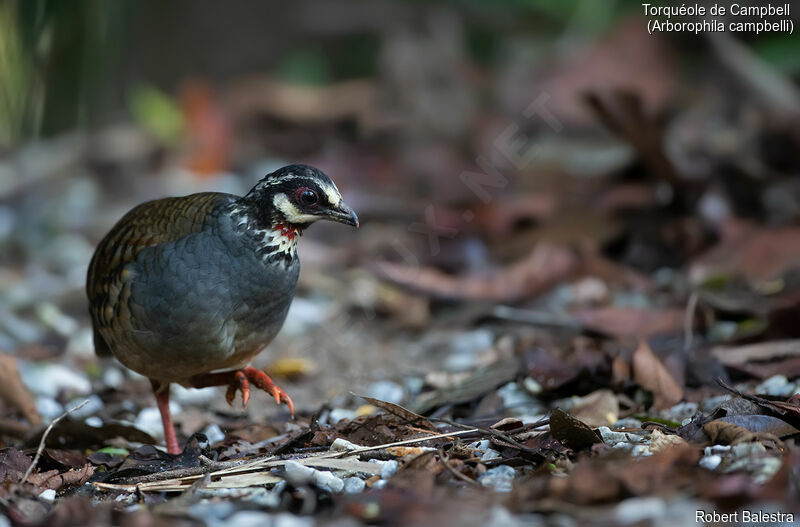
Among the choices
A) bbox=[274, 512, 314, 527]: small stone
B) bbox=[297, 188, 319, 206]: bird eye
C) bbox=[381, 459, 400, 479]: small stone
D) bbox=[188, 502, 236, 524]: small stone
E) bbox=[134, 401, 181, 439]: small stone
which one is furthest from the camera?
bbox=[134, 401, 181, 439]: small stone

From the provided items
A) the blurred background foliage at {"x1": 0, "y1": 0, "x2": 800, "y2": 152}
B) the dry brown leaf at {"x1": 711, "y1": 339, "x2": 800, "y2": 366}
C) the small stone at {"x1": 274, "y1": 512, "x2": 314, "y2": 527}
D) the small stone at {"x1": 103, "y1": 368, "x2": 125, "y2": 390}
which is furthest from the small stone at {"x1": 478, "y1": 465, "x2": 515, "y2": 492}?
the blurred background foliage at {"x1": 0, "y1": 0, "x2": 800, "y2": 152}

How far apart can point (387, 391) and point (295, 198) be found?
1457mm

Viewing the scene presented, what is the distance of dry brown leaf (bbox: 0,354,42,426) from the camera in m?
4.86

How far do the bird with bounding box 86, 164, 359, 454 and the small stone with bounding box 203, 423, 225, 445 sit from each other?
326mm

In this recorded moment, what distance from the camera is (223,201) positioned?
14.0ft

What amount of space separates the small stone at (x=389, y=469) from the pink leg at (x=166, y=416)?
4.68ft

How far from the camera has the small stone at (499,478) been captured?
3105 mm

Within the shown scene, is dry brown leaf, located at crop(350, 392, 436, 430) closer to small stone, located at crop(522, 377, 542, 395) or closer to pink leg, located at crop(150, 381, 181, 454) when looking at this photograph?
small stone, located at crop(522, 377, 542, 395)

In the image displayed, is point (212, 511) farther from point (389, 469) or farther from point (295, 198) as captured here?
point (295, 198)

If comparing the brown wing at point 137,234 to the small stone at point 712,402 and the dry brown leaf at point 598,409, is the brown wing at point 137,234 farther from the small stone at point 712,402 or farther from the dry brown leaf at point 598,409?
the small stone at point 712,402

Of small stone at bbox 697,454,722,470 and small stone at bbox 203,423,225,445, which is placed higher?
small stone at bbox 697,454,722,470

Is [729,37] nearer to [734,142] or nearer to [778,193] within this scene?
[734,142]

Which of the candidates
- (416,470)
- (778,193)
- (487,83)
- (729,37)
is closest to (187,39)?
(487,83)

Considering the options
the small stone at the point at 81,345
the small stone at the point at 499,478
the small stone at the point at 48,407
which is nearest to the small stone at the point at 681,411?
the small stone at the point at 499,478
